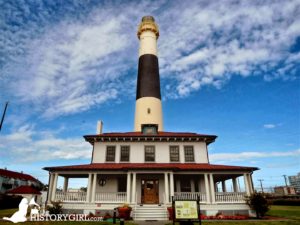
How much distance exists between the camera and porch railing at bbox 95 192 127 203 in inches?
730

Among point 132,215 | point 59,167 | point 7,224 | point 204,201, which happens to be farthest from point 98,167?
point 204,201

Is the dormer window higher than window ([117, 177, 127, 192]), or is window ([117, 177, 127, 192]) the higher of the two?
the dormer window

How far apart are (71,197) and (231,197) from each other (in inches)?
509

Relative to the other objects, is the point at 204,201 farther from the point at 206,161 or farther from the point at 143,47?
the point at 143,47

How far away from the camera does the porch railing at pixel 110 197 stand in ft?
60.8

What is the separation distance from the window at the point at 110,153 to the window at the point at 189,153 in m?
6.60

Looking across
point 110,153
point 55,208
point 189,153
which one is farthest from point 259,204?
point 55,208

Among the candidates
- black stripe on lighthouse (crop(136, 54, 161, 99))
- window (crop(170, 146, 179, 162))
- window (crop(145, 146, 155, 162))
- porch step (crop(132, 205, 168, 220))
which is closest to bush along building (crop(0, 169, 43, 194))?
black stripe on lighthouse (crop(136, 54, 161, 99))

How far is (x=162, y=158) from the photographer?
21.1 m

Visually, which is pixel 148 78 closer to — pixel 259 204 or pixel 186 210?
pixel 259 204

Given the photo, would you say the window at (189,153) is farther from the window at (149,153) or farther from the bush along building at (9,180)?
the bush along building at (9,180)

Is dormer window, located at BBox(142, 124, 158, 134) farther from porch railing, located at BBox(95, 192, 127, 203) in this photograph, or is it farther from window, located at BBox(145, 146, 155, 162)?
porch railing, located at BBox(95, 192, 127, 203)

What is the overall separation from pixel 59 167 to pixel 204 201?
12.1m

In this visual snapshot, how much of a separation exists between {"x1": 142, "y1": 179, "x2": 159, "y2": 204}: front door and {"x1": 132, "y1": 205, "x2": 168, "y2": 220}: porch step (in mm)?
2056
